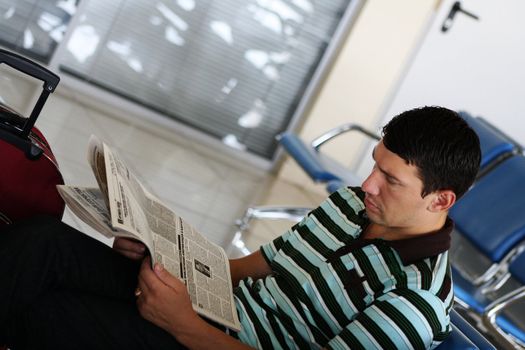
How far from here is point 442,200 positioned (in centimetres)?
145

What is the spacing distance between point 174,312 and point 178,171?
293 cm

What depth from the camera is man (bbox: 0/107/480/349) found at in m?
1.36

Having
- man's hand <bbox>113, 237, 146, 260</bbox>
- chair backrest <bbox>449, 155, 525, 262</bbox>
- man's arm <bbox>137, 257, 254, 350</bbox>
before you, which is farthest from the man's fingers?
chair backrest <bbox>449, 155, 525, 262</bbox>

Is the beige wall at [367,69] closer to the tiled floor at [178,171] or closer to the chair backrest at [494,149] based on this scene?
the tiled floor at [178,171]

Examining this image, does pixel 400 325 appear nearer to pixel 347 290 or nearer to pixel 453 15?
pixel 347 290

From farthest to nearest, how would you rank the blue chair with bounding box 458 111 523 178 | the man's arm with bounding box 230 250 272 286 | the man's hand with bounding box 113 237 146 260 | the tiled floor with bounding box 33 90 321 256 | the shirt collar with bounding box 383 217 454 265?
the tiled floor with bounding box 33 90 321 256, the blue chair with bounding box 458 111 523 178, the man's arm with bounding box 230 250 272 286, the man's hand with bounding box 113 237 146 260, the shirt collar with bounding box 383 217 454 265

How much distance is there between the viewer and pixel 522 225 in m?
2.91

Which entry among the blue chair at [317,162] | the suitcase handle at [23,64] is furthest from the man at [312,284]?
the blue chair at [317,162]

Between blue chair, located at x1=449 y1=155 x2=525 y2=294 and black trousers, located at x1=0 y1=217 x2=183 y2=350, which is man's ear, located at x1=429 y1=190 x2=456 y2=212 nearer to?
black trousers, located at x1=0 y1=217 x2=183 y2=350

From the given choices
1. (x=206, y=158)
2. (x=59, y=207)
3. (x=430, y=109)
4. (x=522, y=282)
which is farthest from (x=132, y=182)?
(x=206, y=158)

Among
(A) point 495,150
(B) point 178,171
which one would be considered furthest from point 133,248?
(B) point 178,171

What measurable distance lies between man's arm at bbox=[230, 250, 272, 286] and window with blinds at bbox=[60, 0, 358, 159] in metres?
3.37

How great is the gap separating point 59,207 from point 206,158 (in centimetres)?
319

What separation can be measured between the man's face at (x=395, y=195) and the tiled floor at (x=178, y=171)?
6.38 ft
